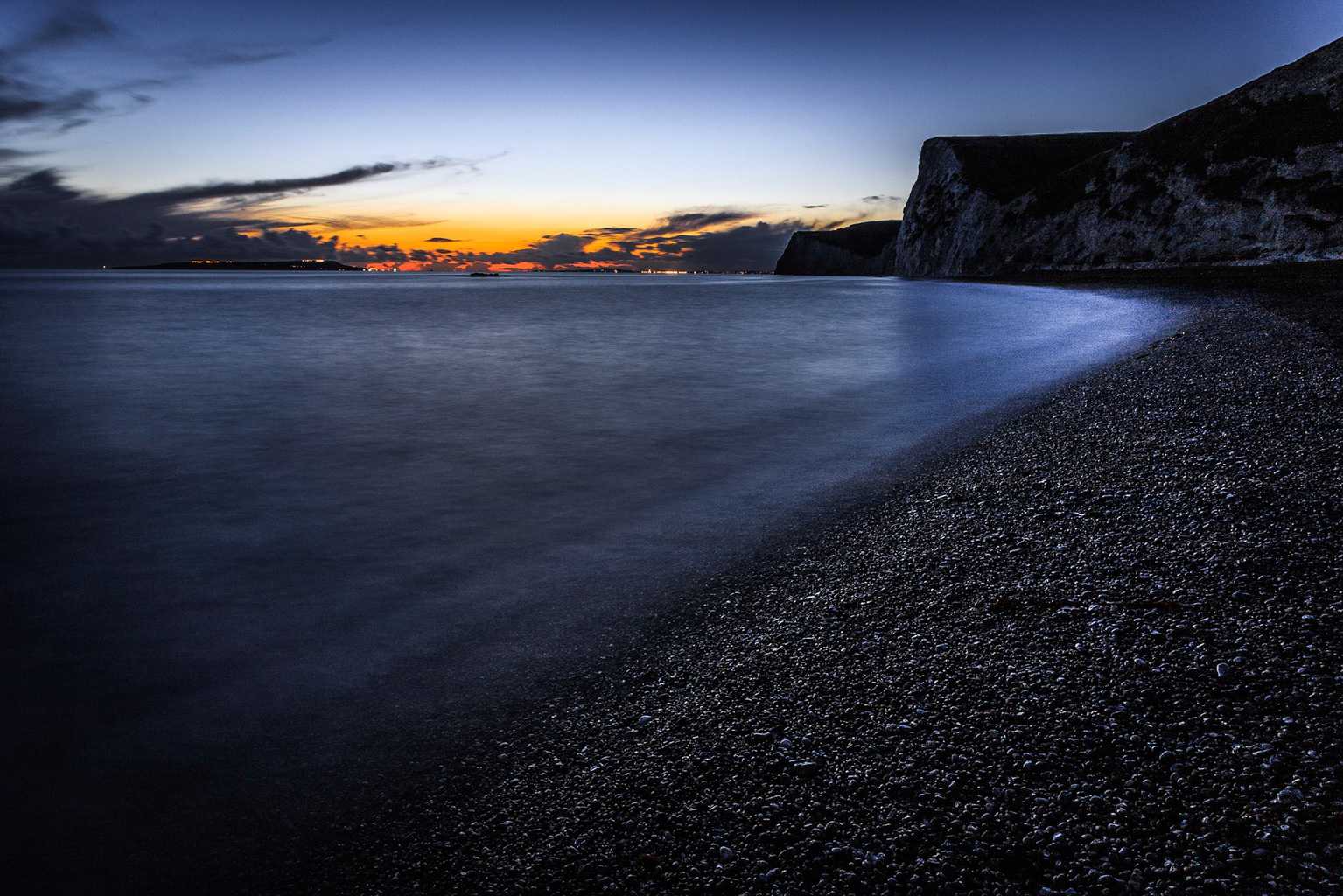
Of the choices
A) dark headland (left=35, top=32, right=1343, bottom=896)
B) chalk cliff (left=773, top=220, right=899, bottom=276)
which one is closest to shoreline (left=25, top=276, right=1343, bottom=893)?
dark headland (left=35, top=32, right=1343, bottom=896)

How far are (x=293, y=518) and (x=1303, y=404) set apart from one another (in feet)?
33.1

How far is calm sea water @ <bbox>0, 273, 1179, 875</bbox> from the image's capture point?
3832mm

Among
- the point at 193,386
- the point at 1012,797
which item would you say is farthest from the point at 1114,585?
the point at 193,386

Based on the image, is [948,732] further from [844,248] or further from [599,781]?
[844,248]

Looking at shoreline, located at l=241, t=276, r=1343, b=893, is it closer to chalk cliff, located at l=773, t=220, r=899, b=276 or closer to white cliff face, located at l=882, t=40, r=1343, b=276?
white cliff face, located at l=882, t=40, r=1343, b=276

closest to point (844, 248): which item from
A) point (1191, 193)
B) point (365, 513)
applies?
point (1191, 193)

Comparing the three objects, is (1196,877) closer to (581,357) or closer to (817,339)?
(581,357)

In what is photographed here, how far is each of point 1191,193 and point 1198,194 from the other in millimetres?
756

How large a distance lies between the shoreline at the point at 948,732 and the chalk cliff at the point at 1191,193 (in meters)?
40.0

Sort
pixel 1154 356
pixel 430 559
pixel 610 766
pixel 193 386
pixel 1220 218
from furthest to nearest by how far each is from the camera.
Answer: pixel 1220 218 → pixel 193 386 → pixel 1154 356 → pixel 430 559 → pixel 610 766

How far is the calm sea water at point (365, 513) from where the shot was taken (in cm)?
383

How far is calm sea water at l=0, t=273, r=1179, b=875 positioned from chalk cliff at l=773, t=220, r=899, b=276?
15190cm

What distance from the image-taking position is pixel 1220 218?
39750mm

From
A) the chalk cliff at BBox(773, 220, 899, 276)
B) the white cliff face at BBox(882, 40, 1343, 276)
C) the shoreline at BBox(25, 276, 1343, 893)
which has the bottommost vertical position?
the shoreline at BBox(25, 276, 1343, 893)
